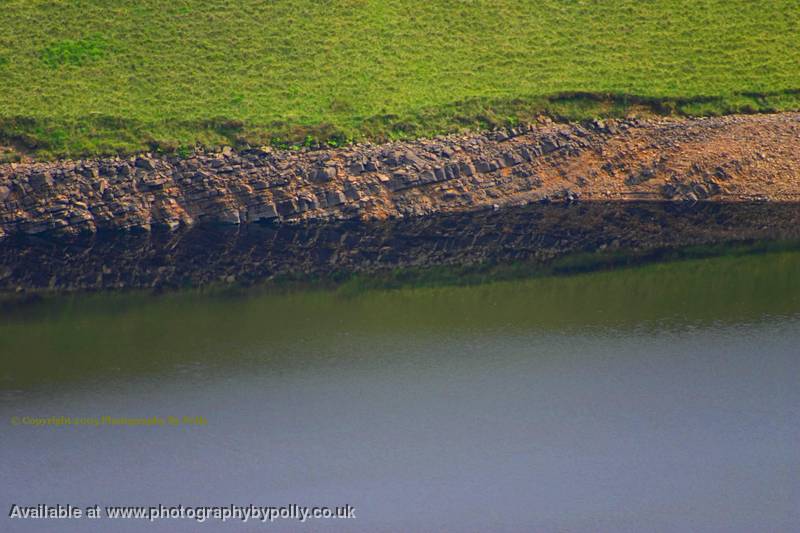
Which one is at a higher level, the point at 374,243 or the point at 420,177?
the point at 420,177

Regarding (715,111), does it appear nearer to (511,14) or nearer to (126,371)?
(511,14)

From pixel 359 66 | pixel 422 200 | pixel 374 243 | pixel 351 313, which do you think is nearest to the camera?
pixel 351 313

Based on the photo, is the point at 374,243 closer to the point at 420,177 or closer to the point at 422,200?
the point at 422,200

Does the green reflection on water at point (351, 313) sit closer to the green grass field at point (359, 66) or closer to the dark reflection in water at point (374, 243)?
the dark reflection in water at point (374, 243)

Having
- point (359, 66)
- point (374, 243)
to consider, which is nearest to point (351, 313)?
point (374, 243)

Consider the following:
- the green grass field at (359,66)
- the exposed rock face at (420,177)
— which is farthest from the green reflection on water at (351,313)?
the green grass field at (359,66)

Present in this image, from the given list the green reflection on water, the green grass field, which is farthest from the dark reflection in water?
the green grass field
